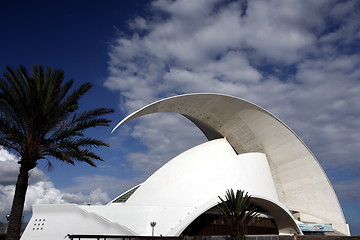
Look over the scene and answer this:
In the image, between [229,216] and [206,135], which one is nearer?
[229,216]

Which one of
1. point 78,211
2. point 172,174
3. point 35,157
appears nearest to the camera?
point 35,157

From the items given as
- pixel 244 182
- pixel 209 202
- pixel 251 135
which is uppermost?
pixel 251 135

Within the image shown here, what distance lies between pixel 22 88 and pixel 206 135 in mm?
16689

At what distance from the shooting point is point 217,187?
18.9 meters

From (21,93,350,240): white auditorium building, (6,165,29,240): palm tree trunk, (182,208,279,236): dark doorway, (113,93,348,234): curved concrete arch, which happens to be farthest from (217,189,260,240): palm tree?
(6,165,29,240): palm tree trunk

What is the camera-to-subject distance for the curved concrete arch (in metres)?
21.8

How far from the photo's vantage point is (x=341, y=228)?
22562 millimetres

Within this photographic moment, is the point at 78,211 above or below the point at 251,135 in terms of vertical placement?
below

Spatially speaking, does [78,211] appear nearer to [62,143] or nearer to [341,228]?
[62,143]

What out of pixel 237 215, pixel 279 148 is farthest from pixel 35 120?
pixel 279 148

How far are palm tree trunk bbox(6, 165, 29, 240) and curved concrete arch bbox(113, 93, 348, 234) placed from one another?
12239mm

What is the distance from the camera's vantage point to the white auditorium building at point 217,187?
15.9 meters

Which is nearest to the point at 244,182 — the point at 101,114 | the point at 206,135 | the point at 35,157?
the point at 206,135

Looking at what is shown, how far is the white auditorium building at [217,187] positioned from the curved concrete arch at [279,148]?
0.07m
